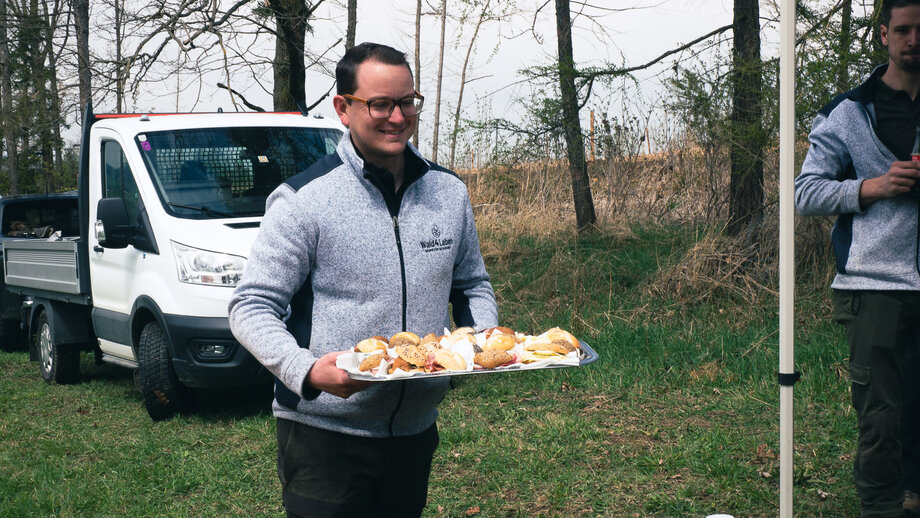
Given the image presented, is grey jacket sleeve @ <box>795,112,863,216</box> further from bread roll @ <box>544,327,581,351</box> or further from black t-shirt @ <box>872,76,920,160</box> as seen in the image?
bread roll @ <box>544,327,581,351</box>

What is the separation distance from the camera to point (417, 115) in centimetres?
267

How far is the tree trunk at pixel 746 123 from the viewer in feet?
29.9

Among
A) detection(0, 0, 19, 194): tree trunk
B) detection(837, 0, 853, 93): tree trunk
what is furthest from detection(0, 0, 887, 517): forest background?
detection(0, 0, 19, 194): tree trunk

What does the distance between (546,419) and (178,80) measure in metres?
8.51

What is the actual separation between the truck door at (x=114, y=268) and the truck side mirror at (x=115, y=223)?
0.16 m

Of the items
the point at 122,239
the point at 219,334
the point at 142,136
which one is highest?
the point at 142,136

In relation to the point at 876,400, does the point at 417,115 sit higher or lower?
higher

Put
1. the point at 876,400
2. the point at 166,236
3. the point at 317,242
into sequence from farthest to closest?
1. the point at 166,236
2. the point at 876,400
3. the point at 317,242

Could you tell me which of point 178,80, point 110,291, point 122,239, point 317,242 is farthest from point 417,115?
point 178,80

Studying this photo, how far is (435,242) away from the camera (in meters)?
2.69

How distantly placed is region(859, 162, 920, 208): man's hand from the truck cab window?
5652mm

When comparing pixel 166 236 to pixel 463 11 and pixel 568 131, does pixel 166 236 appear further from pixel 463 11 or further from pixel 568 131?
pixel 463 11

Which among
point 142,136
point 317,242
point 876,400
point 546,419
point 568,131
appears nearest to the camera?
point 317,242

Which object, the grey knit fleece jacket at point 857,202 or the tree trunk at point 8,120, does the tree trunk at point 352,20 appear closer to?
the grey knit fleece jacket at point 857,202
